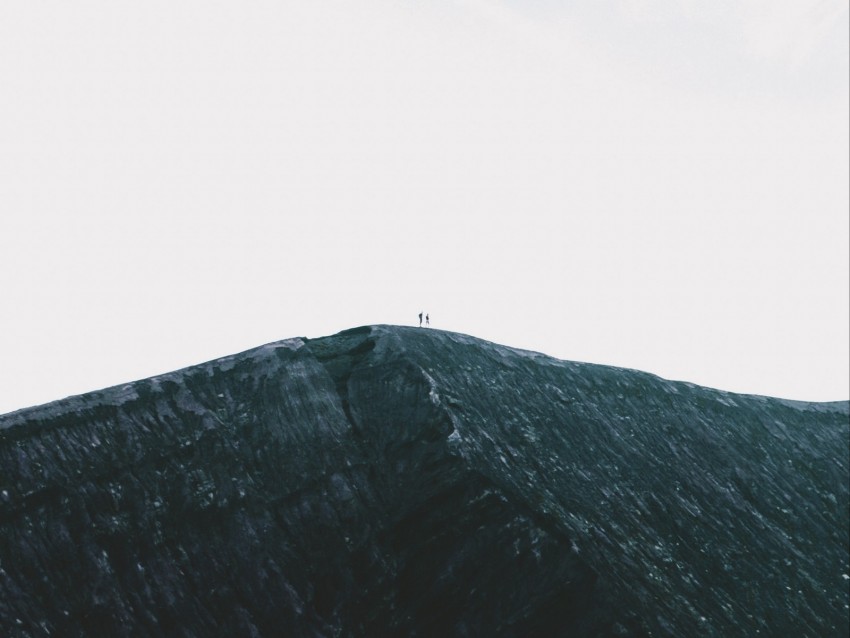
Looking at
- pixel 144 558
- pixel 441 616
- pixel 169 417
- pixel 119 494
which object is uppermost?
pixel 169 417

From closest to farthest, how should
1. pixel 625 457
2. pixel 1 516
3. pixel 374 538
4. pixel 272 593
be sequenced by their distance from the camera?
pixel 1 516
pixel 272 593
pixel 374 538
pixel 625 457

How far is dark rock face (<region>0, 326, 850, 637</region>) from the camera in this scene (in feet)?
96.4

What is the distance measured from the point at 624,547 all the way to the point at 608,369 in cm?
1541

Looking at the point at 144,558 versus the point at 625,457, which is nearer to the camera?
the point at 144,558

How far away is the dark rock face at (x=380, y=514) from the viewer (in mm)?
29391

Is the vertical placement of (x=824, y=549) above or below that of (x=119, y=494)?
below

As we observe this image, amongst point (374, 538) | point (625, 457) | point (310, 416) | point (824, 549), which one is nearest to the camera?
point (374, 538)

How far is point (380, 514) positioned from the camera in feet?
112

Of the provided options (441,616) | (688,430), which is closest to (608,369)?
(688,430)

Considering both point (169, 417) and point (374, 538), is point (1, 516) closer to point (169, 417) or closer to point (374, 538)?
point (169, 417)

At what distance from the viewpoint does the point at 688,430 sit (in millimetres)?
48312

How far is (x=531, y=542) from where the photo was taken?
32.3 metres

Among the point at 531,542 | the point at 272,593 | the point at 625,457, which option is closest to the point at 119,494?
the point at 272,593

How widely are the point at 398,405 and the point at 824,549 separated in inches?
860
